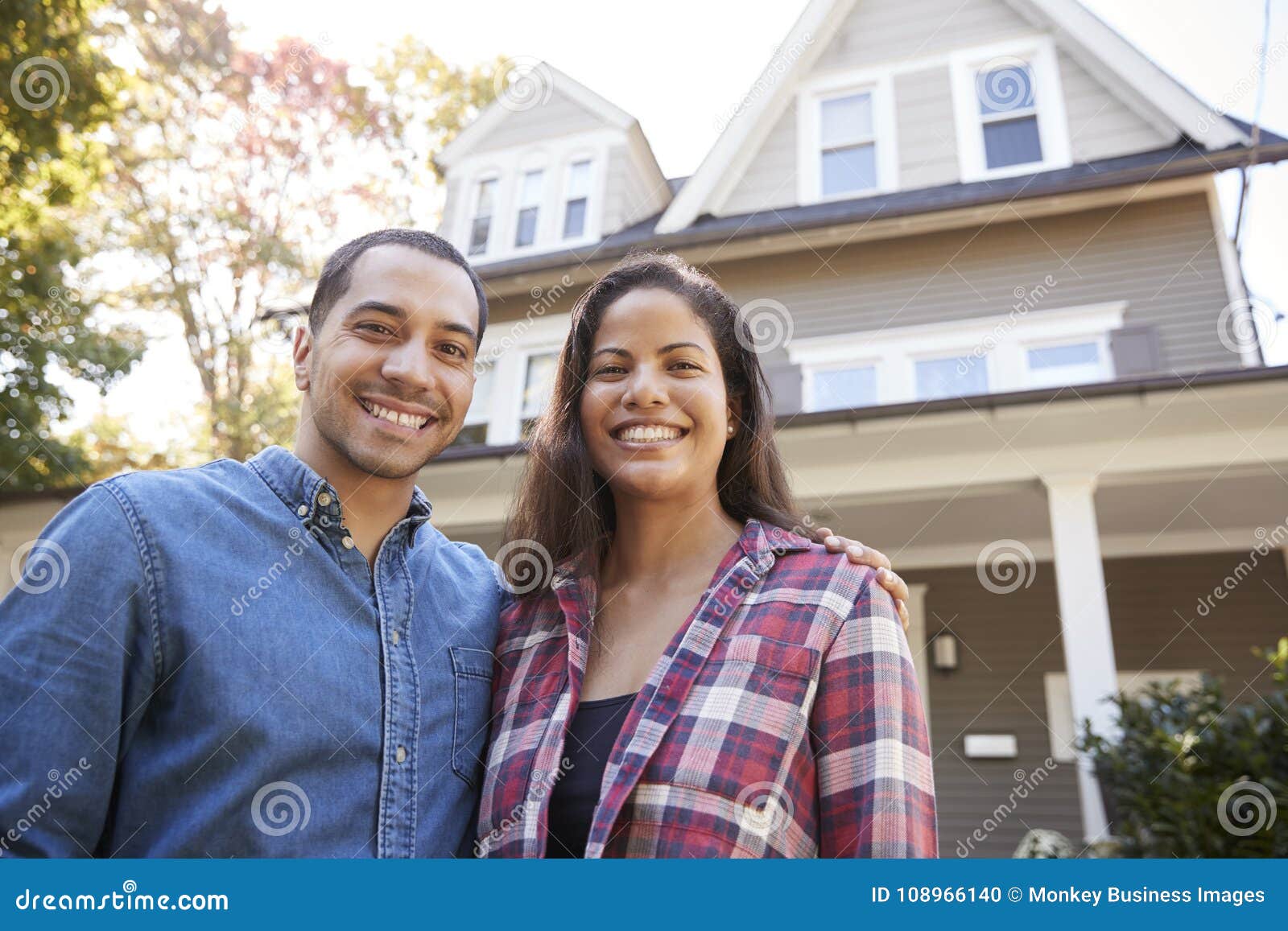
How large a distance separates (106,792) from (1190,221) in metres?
9.55

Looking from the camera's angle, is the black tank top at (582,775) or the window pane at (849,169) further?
the window pane at (849,169)

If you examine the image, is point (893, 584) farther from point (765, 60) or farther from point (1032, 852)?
point (765, 60)

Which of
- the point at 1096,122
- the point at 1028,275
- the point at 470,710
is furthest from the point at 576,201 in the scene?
the point at 470,710

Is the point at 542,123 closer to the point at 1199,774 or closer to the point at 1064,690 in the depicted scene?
the point at 1064,690

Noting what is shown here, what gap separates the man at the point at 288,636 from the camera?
1.53 m

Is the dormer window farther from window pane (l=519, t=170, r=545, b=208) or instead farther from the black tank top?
the black tank top

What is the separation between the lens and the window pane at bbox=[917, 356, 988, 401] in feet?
28.5

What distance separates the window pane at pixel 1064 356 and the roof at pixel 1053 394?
2275 mm

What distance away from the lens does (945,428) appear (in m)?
6.34

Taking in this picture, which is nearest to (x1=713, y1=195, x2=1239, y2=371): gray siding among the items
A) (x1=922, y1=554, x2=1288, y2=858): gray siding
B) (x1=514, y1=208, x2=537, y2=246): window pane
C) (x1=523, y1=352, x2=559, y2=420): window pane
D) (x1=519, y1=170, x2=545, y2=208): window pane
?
(x1=922, y1=554, x2=1288, y2=858): gray siding

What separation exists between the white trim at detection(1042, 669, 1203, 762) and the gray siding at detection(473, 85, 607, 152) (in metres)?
8.48

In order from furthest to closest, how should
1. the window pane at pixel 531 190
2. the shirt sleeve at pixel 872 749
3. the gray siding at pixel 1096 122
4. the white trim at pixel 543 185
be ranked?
the window pane at pixel 531 190 → the white trim at pixel 543 185 → the gray siding at pixel 1096 122 → the shirt sleeve at pixel 872 749

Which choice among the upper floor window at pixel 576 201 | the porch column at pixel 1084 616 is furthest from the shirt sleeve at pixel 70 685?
the upper floor window at pixel 576 201

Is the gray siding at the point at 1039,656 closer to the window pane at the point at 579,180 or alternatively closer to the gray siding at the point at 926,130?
the gray siding at the point at 926,130
